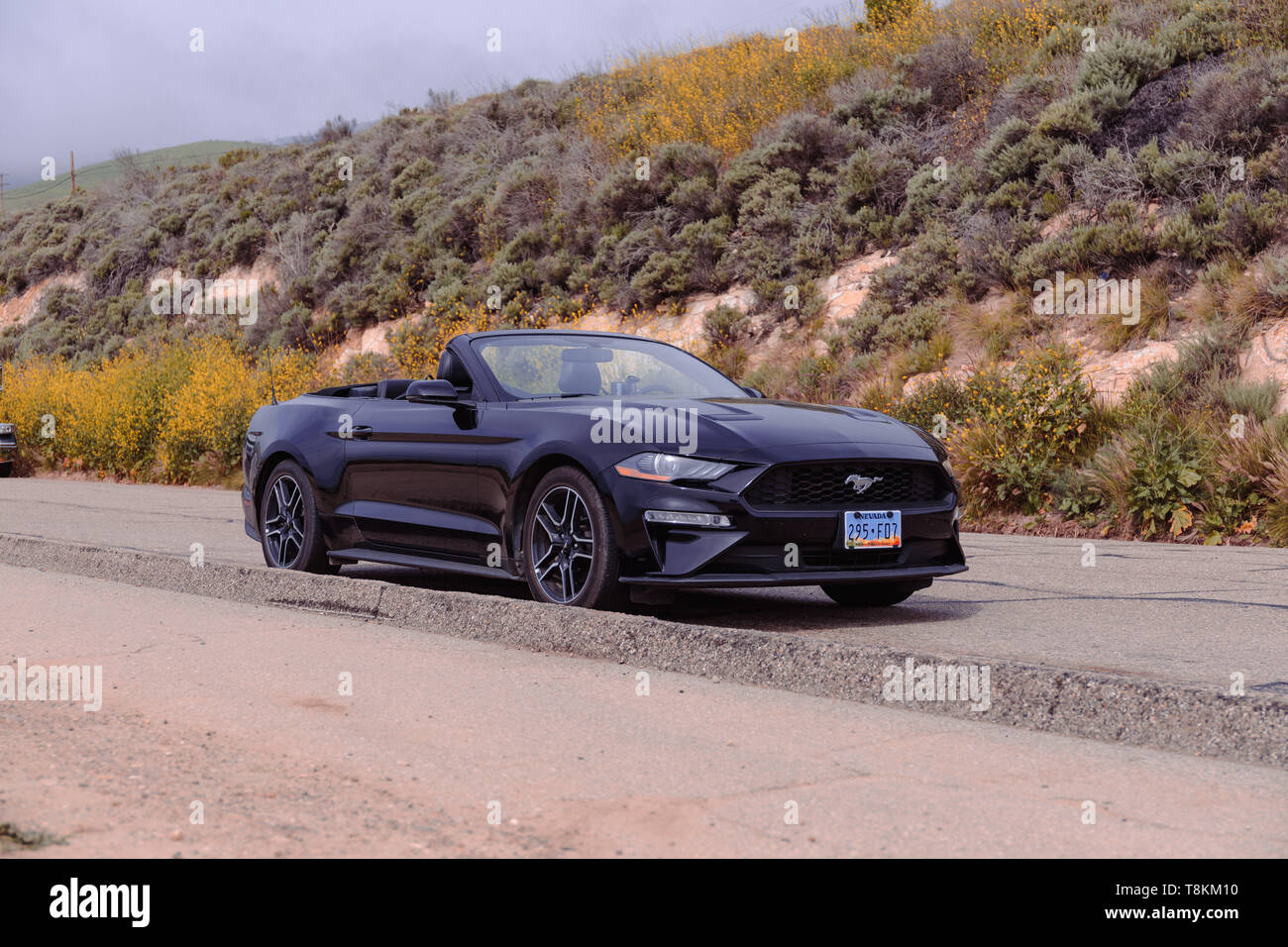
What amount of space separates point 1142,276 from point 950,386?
3466mm

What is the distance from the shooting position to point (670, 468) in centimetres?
660

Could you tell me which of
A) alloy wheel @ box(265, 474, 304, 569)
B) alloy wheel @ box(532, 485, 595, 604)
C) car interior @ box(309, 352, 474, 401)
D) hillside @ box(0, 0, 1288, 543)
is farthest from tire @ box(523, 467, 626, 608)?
hillside @ box(0, 0, 1288, 543)

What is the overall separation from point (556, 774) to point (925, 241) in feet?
54.8

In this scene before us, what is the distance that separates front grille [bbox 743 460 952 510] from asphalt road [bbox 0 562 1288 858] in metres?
1.06

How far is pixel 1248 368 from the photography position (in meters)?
14.5

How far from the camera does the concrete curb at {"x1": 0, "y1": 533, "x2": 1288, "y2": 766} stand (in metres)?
4.72

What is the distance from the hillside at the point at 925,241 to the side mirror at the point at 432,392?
23.6ft

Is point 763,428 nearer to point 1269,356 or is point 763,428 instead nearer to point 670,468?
point 670,468

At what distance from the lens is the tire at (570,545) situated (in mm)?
6695
